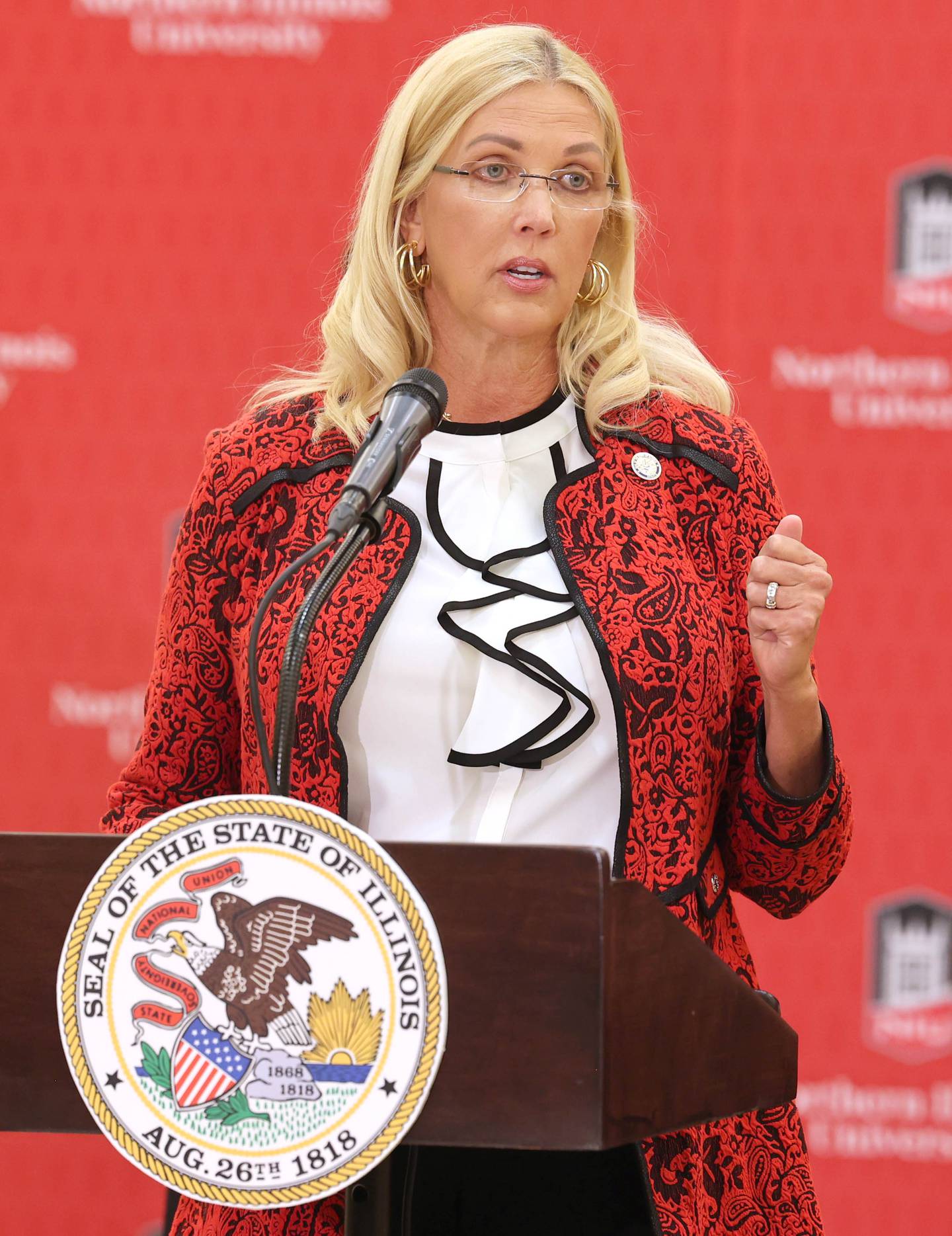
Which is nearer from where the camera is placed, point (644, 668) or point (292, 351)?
point (644, 668)

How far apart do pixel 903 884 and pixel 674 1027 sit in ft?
6.30

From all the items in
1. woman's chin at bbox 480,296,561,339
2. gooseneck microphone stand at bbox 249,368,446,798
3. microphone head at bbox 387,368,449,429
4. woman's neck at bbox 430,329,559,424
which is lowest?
gooseneck microphone stand at bbox 249,368,446,798

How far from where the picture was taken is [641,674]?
1513 mm

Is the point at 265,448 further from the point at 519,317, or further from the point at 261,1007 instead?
the point at 261,1007

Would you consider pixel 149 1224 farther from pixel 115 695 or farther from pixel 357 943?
pixel 357 943

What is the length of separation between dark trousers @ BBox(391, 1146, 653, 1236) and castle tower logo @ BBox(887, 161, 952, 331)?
6.25 feet

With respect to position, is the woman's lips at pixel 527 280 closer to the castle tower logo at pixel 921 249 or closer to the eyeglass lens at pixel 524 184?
the eyeglass lens at pixel 524 184

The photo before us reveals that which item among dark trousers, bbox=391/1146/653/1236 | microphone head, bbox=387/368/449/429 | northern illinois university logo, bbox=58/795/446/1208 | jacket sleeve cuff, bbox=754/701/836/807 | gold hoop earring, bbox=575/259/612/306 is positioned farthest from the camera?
gold hoop earring, bbox=575/259/612/306

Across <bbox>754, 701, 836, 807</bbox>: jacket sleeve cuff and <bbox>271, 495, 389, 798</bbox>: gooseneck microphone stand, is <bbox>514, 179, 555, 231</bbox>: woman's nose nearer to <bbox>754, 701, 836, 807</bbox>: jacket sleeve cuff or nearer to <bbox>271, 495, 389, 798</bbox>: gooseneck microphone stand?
<bbox>754, 701, 836, 807</bbox>: jacket sleeve cuff

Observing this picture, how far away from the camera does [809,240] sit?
2.84 metres

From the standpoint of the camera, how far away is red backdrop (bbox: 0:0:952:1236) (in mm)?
2832

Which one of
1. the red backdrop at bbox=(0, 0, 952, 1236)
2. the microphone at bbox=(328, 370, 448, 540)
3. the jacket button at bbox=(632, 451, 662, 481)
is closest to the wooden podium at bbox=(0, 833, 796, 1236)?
the microphone at bbox=(328, 370, 448, 540)

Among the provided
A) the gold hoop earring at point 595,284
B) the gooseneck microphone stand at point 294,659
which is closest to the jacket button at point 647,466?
the gold hoop earring at point 595,284

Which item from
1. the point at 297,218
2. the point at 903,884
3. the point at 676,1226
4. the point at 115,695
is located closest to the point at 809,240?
the point at 297,218
